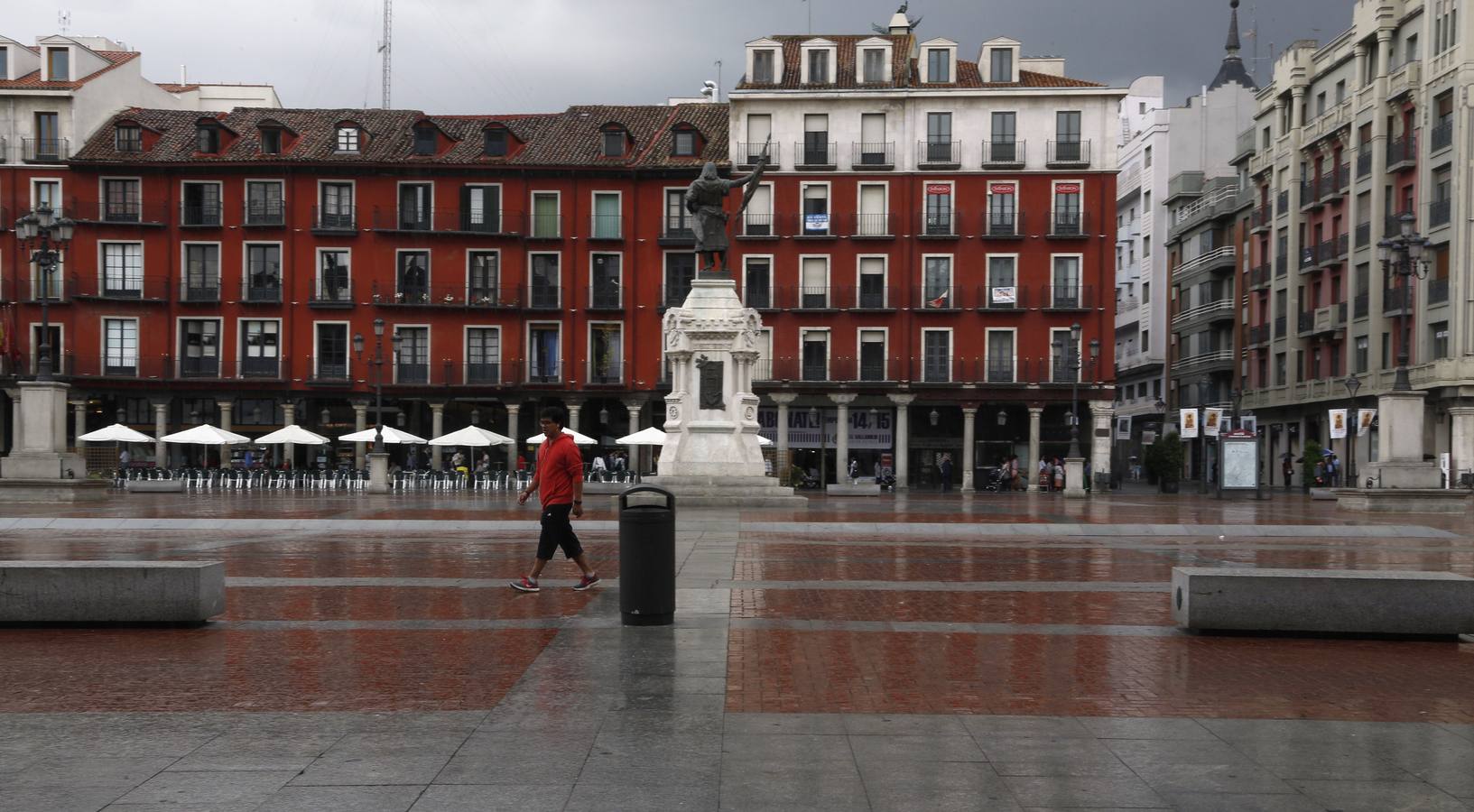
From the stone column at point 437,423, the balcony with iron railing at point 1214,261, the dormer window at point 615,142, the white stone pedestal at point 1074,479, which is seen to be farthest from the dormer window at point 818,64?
the balcony with iron railing at point 1214,261

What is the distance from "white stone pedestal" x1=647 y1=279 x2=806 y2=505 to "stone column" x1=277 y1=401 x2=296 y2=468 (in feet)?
98.7

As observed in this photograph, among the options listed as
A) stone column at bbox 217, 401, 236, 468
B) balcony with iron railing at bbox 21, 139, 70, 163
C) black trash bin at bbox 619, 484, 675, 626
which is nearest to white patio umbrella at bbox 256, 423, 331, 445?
stone column at bbox 217, 401, 236, 468

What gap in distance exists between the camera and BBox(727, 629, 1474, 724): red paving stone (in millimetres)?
7613

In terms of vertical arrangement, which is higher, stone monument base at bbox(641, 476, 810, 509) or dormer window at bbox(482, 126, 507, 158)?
dormer window at bbox(482, 126, 507, 158)

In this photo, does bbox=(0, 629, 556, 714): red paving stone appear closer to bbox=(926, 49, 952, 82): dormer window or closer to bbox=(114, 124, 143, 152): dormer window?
bbox=(926, 49, 952, 82): dormer window

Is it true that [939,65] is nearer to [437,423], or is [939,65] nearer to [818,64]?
[818,64]

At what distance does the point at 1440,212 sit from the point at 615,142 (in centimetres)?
3351

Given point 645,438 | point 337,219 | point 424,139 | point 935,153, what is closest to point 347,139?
point 424,139

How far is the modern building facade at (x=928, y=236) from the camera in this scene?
187 feet

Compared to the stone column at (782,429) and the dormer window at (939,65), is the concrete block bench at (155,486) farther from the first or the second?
the dormer window at (939,65)

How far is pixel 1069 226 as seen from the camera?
57.1m

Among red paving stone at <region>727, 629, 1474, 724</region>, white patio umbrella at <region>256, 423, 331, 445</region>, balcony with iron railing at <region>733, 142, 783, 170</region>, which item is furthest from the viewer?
balcony with iron railing at <region>733, 142, 783, 170</region>

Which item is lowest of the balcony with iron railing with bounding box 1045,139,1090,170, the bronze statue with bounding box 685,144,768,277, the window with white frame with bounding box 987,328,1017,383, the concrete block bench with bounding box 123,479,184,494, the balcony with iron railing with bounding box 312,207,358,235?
the concrete block bench with bounding box 123,479,184,494

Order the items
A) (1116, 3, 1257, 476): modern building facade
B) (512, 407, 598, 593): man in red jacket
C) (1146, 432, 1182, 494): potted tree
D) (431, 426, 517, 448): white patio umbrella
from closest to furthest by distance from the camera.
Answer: (512, 407, 598, 593): man in red jacket → (431, 426, 517, 448): white patio umbrella → (1146, 432, 1182, 494): potted tree → (1116, 3, 1257, 476): modern building facade
